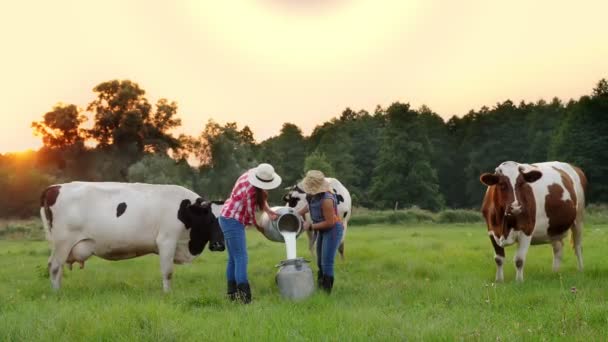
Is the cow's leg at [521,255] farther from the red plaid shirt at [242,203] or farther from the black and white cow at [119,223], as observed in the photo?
the black and white cow at [119,223]

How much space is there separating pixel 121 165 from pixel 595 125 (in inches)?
1767

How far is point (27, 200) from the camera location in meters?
50.9

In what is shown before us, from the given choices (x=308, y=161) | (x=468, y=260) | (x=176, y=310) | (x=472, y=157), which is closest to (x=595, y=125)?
(x=472, y=157)

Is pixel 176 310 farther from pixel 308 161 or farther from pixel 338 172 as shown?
pixel 338 172

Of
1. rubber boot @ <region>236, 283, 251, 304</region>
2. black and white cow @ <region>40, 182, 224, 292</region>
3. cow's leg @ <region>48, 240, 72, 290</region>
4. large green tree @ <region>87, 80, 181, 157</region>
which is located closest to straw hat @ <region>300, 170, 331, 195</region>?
rubber boot @ <region>236, 283, 251, 304</region>

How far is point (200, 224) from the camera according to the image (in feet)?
38.1

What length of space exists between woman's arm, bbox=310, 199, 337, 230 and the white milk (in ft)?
1.38

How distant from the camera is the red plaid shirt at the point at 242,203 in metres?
9.02

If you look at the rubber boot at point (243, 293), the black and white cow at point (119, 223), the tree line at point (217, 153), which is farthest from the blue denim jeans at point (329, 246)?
the tree line at point (217, 153)

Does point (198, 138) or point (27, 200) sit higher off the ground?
point (198, 138)

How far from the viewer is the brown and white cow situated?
10.7m

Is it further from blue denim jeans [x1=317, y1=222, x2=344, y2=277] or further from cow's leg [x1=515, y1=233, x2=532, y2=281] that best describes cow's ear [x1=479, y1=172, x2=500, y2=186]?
blue denim jeans [x1=317, y1=222, x2=344, y2=277]

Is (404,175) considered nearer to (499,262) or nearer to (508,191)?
(499,262)

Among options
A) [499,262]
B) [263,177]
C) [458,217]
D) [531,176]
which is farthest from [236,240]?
[458,217]
